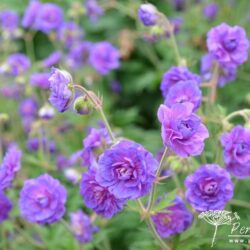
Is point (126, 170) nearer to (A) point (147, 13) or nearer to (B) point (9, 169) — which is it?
(B) point (9, 169)

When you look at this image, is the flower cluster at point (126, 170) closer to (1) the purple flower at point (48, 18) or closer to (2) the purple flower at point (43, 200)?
(2) the purple flower at point (43, 200)

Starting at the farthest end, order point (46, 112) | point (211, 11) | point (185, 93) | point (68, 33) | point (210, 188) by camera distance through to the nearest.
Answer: point (211, 11) → point (68, 33) → point (46, 112) → point (185, 93) → point (210, 188)

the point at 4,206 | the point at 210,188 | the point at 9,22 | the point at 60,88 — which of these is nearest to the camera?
the point at 60,88

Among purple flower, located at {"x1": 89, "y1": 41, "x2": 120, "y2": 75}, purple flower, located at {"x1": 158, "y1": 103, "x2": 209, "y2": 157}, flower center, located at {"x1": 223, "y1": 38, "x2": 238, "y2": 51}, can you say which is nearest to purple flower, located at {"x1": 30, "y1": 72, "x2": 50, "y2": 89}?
purple flower, located at {"x1": 89, "y1": 41, "x2": 120, "y2": 75}

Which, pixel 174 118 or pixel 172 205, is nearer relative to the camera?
pixel 174 118

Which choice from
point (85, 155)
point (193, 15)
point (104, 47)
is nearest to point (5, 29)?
point (104, 47)

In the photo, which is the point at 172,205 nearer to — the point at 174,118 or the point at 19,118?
the point at 174,118

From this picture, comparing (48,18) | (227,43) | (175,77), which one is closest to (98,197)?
(175,77)
